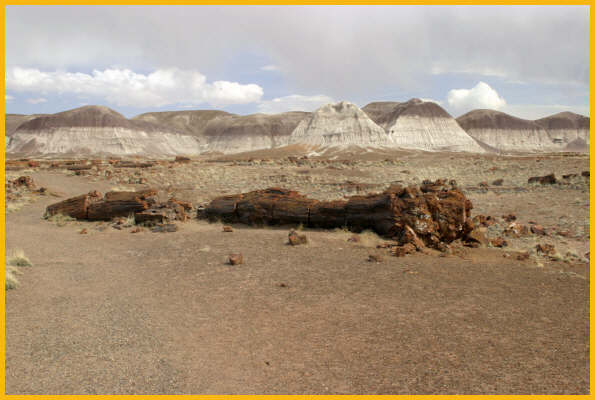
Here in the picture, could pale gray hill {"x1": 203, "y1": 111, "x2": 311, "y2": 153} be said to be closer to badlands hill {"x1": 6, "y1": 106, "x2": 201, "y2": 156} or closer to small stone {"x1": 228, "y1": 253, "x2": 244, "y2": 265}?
badlands hill {"x1": 6, "y1": 106, "x2": 201, "y2": 156}

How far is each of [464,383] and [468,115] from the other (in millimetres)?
151252

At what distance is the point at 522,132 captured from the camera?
130 m

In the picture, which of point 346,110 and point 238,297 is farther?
point 346,110

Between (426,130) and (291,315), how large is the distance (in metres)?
93.4

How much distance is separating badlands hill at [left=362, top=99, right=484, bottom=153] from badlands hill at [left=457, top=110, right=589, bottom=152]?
1454 inches

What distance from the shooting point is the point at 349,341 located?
5.43 metres

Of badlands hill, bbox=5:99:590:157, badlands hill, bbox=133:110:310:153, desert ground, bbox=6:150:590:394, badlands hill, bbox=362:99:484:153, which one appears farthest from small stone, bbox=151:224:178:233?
badlands hill, bbox=133:110:310:153

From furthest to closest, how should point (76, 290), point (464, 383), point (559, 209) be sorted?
point (559, 209), point (76, 290), point (464, 383)

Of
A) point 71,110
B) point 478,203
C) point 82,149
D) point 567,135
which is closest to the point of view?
point 478,203

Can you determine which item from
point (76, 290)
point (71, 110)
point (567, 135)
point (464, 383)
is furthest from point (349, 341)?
point (567, 135)

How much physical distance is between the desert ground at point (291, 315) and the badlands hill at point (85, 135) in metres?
95.7

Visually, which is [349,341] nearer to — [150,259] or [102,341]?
[102,341]

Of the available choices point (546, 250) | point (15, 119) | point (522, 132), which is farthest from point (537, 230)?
A: point (15, 119)

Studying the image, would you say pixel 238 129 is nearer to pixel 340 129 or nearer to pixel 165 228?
pixel 340 129
